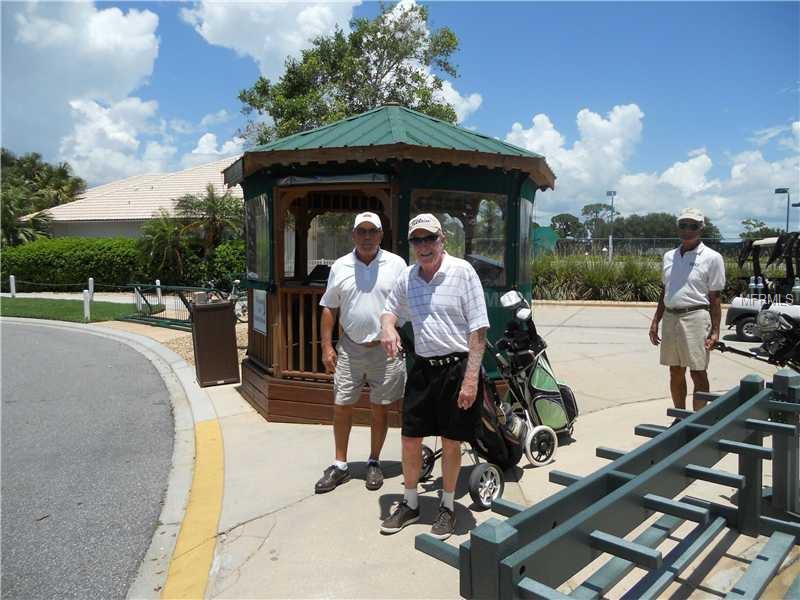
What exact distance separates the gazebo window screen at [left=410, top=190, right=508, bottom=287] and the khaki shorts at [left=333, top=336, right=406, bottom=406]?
2072 millimetres

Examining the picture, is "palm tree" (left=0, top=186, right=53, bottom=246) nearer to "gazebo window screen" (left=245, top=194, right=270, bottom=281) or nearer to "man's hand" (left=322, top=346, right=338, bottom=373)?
"gazebo window screen" (left=245, top=194, right=270, bottom=281)

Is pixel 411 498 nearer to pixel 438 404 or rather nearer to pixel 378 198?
pixel 438 404

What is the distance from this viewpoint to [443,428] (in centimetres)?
363

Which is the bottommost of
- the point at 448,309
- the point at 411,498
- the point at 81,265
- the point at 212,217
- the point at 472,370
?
the point at 411,498

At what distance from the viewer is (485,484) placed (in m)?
4.01

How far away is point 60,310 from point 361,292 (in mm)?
17593

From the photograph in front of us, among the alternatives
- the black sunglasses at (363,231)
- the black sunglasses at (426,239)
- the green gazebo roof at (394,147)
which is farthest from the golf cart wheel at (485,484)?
the green gazebo roof at (394,147)

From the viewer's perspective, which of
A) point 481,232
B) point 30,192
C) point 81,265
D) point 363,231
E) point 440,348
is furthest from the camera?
point 30,192

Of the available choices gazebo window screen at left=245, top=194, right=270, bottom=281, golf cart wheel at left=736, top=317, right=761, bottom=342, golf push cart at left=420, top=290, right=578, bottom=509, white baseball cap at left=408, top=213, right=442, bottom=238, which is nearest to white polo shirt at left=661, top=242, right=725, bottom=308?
golf push cart at left=420, top=290, right=578, bottom=509

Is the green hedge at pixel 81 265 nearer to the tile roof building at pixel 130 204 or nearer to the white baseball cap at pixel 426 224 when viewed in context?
the tile roof building at pixel 130 204

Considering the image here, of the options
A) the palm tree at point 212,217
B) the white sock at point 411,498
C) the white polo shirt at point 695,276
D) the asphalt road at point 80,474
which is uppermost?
the palm tree at point 212,217

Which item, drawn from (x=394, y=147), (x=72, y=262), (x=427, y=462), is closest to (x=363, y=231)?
(x=394, y=147)

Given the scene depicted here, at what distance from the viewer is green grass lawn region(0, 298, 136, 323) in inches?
677

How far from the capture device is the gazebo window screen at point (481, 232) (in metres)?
6.17
